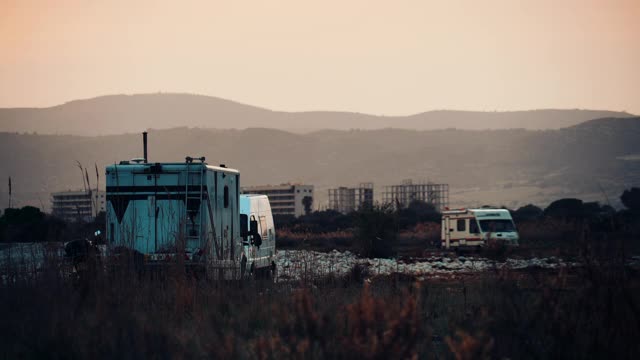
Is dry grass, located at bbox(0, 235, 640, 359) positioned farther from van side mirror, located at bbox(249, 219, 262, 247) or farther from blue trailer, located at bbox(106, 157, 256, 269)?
van side mirror, located at bbox(249, 219, 262, 247)

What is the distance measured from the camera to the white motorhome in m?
43.9

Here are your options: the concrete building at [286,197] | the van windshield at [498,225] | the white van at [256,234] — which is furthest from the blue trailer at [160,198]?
the concrete building at [286,197]

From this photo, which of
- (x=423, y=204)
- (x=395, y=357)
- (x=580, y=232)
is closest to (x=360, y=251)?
(x=580, y=232)

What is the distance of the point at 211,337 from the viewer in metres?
10.2

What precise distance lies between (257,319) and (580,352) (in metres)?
4.28

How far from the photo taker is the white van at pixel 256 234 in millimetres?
23297

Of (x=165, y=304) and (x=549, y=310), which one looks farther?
(x=165, y=304)

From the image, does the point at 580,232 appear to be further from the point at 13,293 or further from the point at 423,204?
the point at 423,204

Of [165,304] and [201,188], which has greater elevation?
[201,188]

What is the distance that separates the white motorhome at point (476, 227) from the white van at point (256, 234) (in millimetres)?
18750

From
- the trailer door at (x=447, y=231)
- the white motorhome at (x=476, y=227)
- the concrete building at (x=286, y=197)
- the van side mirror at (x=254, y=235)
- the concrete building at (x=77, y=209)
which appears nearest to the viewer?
the concrete building at (x=77, y=209)

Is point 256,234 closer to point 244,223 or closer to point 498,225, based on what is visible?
point 244,223

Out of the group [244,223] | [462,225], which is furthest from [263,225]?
[462,225]

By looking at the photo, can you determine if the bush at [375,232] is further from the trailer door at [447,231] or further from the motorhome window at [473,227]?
the motorhome window at [473,227]
